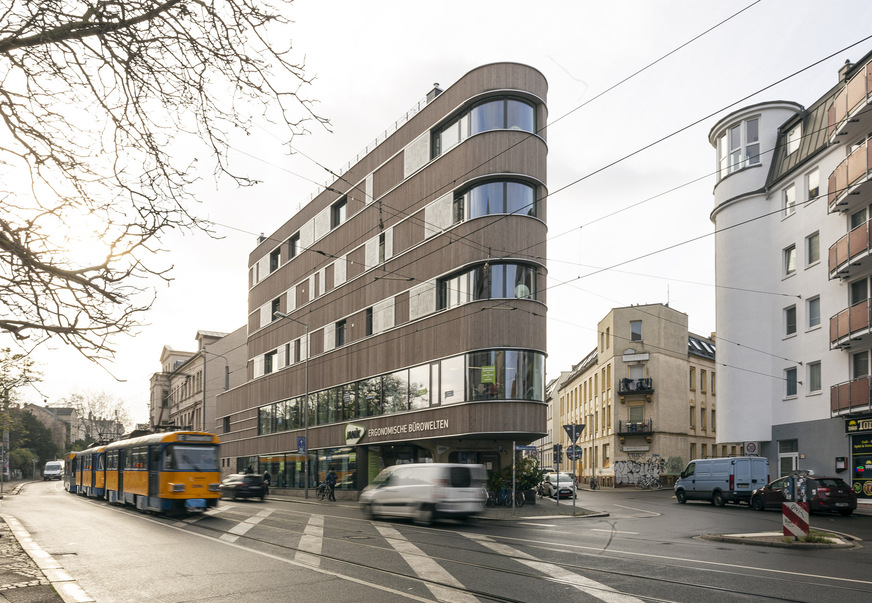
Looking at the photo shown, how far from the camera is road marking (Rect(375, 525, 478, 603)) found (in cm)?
959

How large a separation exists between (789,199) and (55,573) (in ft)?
120

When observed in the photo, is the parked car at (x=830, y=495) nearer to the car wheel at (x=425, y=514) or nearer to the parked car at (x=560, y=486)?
the car wheel at (x=425, y=514)

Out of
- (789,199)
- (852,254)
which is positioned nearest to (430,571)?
(852,254)

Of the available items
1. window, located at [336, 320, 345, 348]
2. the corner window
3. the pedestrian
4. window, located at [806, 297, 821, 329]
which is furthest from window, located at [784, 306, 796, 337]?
the corner window

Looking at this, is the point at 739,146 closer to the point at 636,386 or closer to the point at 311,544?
the point at 636,386

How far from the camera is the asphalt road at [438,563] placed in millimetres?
9922

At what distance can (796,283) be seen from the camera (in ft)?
124

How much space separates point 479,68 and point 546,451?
88914 mm

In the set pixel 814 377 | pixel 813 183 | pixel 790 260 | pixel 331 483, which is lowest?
pixel 331 483

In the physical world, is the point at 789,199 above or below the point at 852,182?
above

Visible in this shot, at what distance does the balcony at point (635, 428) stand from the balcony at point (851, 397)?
97.2ft

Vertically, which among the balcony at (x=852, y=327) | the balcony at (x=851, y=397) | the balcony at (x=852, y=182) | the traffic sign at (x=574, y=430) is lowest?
the traffic sign at (x=574, y=430)

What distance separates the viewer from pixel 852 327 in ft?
104

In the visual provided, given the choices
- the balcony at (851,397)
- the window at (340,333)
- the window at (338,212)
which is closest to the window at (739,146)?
the balcony at (851,397)
